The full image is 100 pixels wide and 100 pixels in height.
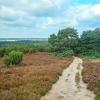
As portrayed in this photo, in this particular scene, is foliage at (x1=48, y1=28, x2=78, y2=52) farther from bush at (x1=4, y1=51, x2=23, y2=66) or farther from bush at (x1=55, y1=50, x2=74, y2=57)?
bush at (x1=4, y1=51, x2=23, y2=66)

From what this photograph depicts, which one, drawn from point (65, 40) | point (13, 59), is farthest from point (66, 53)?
point (13, 59)

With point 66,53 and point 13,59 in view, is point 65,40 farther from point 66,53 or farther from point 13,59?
point 13,59

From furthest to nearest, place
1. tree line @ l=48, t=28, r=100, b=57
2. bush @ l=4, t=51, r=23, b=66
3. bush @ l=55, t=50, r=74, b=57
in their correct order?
tree line @ l=48, t=28, r=100, b=57 < bush @ l=55, t=50, r=74, b=57 < bush @ l=4, t=51, r=23, b=66

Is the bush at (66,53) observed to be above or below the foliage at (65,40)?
below

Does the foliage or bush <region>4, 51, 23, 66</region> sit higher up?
the foliage

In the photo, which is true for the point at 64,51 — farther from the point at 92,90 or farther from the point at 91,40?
the point at 92,90

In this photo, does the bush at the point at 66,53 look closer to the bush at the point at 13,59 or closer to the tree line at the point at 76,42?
the tree line at the point at 76,42

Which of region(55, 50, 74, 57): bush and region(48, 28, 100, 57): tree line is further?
region(48, 28, 100, 57): tree line

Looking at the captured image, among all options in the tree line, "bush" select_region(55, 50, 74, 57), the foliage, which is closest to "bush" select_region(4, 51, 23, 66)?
"bush" select_region(55, 50, 74, 57)

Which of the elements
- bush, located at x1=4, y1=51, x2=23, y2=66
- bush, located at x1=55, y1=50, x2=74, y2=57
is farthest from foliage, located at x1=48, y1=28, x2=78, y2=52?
bush, located at x1=4, y1=51, x2=23, y2=66

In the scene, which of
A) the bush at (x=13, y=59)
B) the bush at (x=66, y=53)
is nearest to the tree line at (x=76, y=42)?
the bush at (x=66, y=53)

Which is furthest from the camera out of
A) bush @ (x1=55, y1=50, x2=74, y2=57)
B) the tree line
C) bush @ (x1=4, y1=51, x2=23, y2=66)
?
the tree line

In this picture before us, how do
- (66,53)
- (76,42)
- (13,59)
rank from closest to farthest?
(13,59) → (66,53) → (76,42)

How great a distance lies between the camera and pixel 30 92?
17.2m
